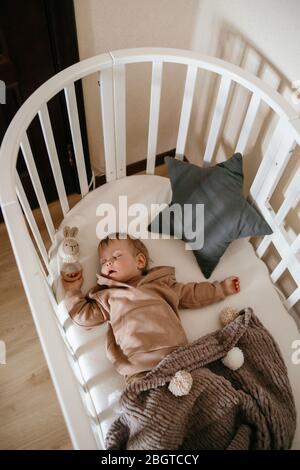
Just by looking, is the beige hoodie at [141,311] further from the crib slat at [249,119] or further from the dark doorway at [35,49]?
the dark doorway at [35,49]

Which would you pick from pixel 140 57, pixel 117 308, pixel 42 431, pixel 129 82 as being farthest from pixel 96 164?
pixel 42 431

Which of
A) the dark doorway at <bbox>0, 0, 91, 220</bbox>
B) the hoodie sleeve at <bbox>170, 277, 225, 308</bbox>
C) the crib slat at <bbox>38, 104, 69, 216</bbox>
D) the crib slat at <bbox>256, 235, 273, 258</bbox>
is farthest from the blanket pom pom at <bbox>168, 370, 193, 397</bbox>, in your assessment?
the dark doorway at <bbox>0, 0, 91, 220</bbox>

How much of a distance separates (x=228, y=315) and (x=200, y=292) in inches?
3.7

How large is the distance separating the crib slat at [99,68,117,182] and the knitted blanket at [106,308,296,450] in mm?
611

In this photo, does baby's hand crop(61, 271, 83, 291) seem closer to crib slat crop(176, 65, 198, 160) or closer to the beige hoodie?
the beige hoodie

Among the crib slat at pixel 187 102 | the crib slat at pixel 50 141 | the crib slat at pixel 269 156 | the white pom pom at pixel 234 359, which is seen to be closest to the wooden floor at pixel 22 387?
the crib slat at pixel 50 141

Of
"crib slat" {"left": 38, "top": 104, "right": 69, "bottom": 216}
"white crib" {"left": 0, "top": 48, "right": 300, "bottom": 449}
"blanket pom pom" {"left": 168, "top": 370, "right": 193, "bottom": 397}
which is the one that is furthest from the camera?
"crib slat" {"left": 38, "top": 104, "right": 69, "bottom": 216}

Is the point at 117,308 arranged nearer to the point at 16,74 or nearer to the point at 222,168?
the point at 222,168

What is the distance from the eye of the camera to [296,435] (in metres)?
0.88

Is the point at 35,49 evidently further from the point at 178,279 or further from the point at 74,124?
the point at 178,279

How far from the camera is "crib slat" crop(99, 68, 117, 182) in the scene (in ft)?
3.39

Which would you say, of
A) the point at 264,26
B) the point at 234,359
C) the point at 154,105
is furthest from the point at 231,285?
the point at 264,26

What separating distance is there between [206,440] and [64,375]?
40cm

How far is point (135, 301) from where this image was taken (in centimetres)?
96
